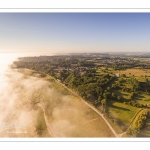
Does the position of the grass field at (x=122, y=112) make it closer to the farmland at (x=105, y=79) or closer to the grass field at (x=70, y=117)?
the farmland at (x=105, y=79)

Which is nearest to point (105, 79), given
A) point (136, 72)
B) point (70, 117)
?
point (136, 72)

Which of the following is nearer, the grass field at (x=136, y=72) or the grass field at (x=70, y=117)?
the grass field at (x=70, y=117)

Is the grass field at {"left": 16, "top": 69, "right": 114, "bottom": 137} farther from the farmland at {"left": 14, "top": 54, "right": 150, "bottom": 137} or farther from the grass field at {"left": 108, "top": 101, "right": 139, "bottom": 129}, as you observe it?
the grass field at {"left": 108, "top": 101, "right": 139, "bottom": 129}

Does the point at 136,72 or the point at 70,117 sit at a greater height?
the point at 136,72

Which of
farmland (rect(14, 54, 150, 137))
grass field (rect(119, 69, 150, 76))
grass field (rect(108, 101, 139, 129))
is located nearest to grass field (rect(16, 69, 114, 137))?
farmland (rect(14, 54, 150, 137))

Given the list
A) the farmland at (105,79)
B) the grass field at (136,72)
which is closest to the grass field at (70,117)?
the farmland at (105,79)

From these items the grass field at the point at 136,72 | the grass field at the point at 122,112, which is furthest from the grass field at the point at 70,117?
the grass field at the point at 136,72

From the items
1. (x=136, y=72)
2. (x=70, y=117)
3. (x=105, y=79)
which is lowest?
(x=70, y=117)

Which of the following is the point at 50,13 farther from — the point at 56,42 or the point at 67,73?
the point at 67,73

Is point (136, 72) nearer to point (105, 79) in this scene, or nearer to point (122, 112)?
point (105, 79)

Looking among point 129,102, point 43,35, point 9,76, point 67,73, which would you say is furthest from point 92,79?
point 9,76

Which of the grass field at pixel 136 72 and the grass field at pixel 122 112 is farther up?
the grass field at pixel 136 72
